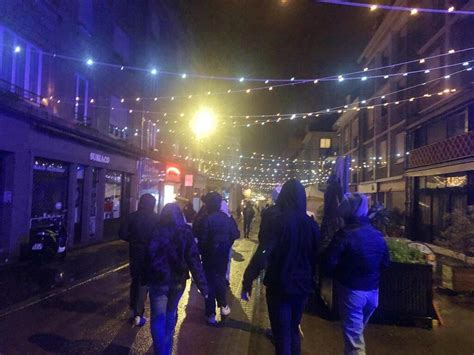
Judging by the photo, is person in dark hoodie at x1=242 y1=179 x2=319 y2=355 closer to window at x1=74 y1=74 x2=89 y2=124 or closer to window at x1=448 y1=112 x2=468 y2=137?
window at x1=74 y1=74 x2=89 y2=124

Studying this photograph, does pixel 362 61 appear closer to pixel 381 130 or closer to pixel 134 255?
pixel 381 130

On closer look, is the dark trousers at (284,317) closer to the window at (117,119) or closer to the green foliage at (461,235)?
the green foliage at (461,235)

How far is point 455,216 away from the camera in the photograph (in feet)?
29.4

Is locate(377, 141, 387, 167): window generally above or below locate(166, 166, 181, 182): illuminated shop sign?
above

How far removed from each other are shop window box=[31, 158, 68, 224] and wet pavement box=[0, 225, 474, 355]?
569cm

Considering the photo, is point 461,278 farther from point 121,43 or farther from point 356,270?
point 121,43

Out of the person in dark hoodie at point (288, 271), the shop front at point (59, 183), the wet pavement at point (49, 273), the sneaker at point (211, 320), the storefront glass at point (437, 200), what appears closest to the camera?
the person in dark hoodie at point (288, 271)

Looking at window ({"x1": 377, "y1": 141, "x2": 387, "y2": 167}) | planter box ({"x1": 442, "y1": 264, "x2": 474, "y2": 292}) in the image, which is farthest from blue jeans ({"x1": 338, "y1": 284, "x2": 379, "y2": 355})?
window ({"x1": 377, "y1": 141, "x2": 387, "y2": 167})

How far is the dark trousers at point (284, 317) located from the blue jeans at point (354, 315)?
51cm

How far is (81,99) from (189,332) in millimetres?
11786

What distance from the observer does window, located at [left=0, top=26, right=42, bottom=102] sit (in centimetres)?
1104

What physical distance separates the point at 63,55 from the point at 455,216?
1193 centimetres

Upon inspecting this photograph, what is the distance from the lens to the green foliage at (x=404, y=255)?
21.0 ft

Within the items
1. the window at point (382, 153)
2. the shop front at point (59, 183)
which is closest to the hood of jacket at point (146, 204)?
the shop front at point (59, 183)
